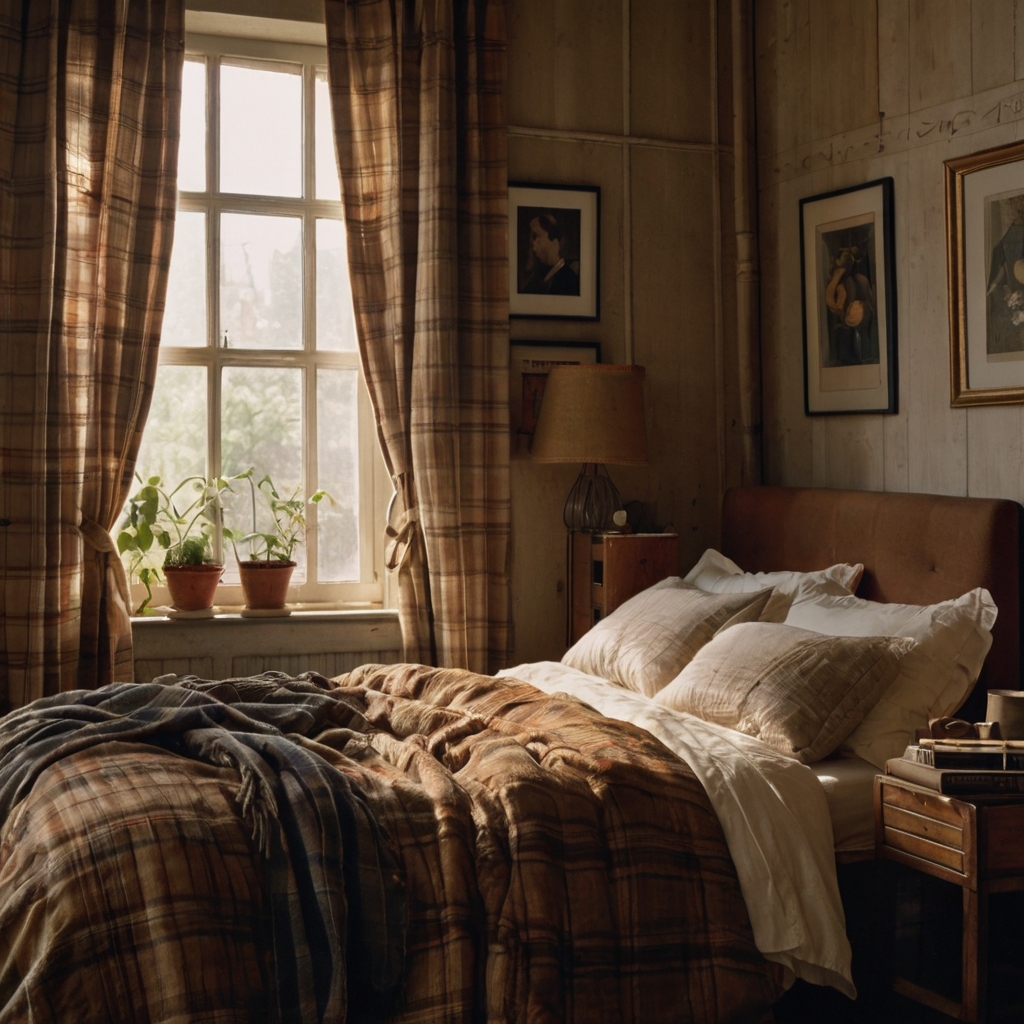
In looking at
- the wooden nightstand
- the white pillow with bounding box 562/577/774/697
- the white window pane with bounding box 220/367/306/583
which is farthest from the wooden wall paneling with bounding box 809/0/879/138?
the white window pane with bounding box 220/367/306/583

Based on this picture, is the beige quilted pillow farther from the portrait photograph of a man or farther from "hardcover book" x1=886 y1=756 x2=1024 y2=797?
the portrait photograph of a man

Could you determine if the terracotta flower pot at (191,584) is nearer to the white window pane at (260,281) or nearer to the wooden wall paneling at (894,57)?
the white window pane at (260,281)

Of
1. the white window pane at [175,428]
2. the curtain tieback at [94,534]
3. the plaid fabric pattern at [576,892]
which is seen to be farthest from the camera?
the white window pane at [175,428]

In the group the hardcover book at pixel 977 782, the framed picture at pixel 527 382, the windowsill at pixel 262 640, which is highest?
the framed picture at pixel 527 382

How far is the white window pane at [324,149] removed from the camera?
4770 mm

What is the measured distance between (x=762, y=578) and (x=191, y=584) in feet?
6.97

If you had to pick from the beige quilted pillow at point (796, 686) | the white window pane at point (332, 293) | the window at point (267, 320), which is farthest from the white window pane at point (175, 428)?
the beige quilted pillow at point (796, 686)

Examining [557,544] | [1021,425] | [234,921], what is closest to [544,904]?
[234,921]

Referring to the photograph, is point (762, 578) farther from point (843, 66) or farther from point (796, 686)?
point (843, 66)

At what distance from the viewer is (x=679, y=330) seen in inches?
198

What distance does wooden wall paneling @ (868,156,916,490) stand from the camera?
4090 mm

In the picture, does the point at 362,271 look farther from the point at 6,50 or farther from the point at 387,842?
the point at 387,842

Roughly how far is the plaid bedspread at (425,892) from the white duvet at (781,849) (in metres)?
0.05

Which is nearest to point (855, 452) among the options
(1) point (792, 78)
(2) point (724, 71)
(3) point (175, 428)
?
(1) point (792, 78)
